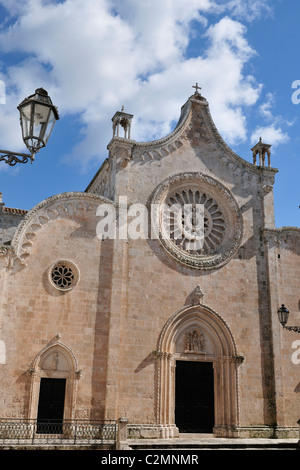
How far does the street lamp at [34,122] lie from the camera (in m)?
7.43

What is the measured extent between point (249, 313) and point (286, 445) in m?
5.92

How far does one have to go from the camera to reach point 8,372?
17844mm

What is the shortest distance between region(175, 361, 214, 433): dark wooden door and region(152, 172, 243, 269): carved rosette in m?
4.58

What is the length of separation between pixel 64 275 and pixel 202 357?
7.11 m

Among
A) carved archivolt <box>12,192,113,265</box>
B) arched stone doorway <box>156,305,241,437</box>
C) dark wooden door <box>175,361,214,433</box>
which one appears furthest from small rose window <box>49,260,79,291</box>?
dark wooden door <box>175,361,214,433</box>

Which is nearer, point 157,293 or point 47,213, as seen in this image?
point 47,213

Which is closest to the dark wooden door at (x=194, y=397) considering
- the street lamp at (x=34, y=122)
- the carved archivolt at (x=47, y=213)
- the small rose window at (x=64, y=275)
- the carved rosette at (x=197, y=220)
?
the carved rosette at (x=197, y=220)

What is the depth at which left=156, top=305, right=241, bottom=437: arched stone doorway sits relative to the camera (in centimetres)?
1998

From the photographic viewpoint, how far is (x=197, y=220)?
2317cm

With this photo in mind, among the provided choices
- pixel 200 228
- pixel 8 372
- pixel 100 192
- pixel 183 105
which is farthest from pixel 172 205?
pixel 8 372

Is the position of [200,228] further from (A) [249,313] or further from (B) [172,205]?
(A) [249,313]

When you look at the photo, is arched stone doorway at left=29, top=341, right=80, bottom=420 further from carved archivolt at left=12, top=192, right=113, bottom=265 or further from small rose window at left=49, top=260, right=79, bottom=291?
carved archivolt at left=12, top=192, right=113, bottom=265

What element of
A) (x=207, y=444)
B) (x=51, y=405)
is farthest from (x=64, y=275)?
(x=207, y=444)

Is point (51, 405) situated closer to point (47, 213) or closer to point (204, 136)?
point (47, 213)
